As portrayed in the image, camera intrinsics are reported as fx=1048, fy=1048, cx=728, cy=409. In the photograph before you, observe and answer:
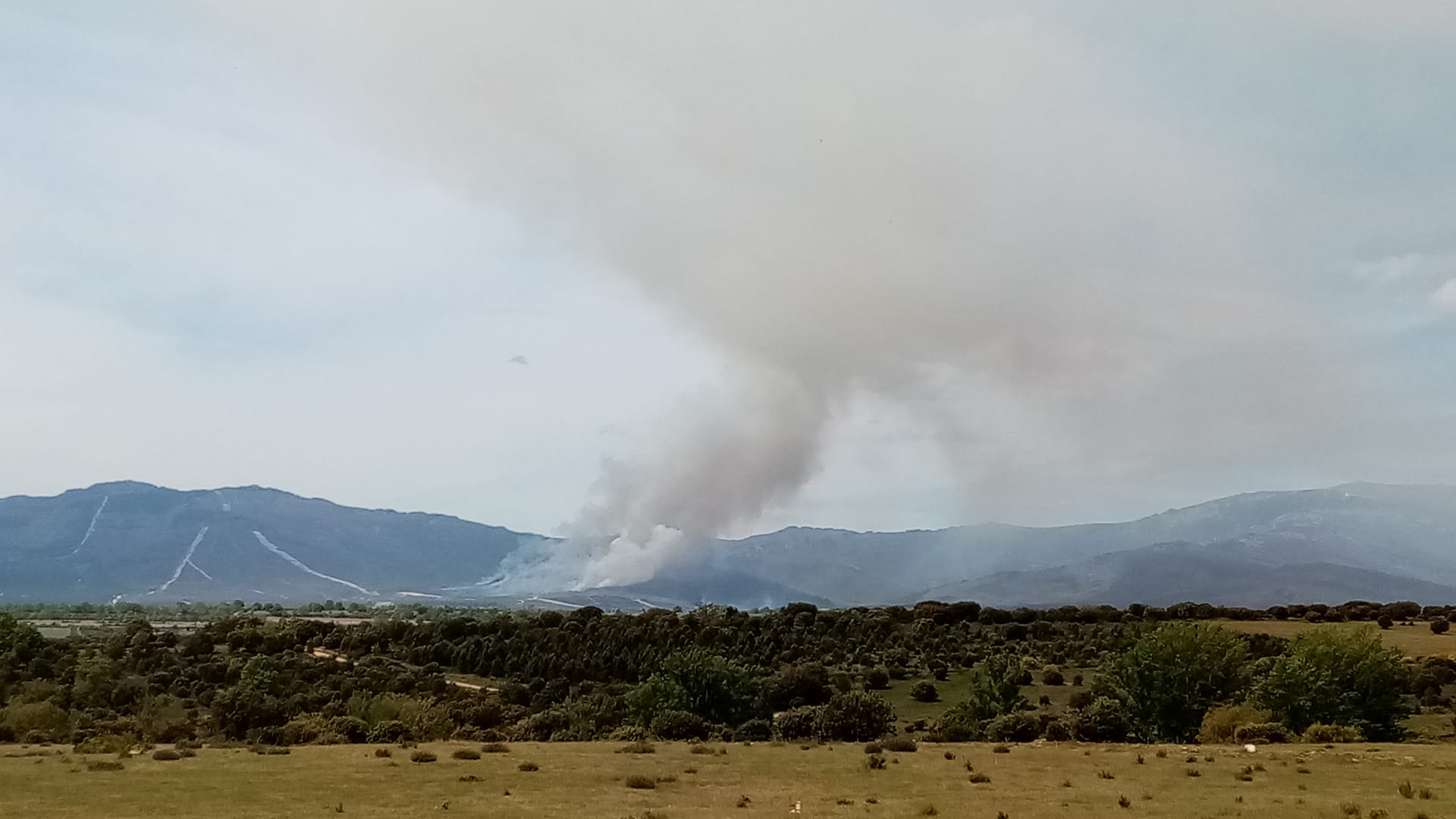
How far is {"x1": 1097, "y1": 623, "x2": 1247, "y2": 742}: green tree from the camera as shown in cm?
4988

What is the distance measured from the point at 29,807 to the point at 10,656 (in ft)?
191

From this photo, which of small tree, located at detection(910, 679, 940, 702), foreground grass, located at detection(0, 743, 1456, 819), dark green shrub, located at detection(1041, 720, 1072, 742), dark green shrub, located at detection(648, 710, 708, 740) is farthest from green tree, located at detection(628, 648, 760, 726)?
foreground grass, located at detection(0, 743, 1456, 819)

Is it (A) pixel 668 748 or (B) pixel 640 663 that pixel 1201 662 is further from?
(B) pixel 640 663

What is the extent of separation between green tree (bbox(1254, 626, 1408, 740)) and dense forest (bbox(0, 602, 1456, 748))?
90mm

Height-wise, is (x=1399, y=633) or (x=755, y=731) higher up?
(x=1399, y=633)

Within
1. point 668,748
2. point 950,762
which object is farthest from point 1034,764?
point 668,748

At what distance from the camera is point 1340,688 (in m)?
46.9

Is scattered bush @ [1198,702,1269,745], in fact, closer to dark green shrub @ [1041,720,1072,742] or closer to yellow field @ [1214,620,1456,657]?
dark green shrub @ [1041,720,1072,742]

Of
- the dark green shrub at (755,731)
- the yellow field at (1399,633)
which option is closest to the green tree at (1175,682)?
the yellow field at (1399,633)

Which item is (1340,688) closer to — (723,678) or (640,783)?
(723,678)

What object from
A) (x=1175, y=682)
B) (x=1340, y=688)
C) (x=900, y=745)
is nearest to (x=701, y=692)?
(x=900, y=745)

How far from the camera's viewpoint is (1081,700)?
57.7m

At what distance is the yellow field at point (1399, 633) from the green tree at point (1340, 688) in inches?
546

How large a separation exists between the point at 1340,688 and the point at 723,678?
93.0 feet
